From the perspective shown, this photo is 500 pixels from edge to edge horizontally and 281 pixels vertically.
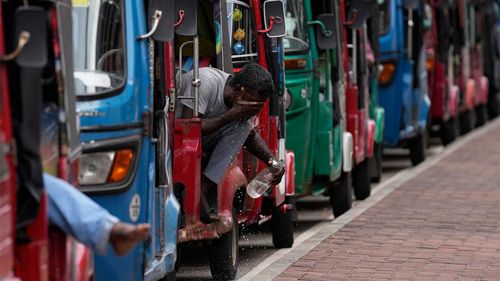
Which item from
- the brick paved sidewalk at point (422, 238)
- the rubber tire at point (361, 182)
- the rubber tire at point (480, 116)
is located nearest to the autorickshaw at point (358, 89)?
the rubber tire at point (361, 182)

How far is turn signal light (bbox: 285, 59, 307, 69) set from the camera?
14.0 metres

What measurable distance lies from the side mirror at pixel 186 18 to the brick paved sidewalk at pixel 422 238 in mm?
1824

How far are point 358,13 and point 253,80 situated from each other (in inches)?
214

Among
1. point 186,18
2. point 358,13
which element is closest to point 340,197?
point 358,13

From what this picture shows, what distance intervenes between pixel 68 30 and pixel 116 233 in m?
1.04

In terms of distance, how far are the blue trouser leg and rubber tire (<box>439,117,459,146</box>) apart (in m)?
17.3

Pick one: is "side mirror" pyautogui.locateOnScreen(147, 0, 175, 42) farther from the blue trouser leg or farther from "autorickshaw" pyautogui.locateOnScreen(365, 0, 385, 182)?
"autorickshaw" pyautogui.locateOnScreen(365, 0, 385, 182)

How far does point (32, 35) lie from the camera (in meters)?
6.83

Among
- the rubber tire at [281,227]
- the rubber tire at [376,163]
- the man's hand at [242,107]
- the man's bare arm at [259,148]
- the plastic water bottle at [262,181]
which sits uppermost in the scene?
the man's hand at [242,107]

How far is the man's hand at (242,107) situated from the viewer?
10.8 metres

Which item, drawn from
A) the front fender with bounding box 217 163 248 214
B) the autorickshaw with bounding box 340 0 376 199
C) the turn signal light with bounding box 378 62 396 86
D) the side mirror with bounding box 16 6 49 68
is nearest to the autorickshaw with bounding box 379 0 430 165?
the turn signal light with bounding box 378 62 396 86

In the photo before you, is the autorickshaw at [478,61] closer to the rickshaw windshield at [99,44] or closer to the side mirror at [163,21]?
the side mirror at [163,21]

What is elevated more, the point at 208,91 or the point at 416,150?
the point at 208,91

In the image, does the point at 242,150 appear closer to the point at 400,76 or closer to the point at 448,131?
the point at 400,76
